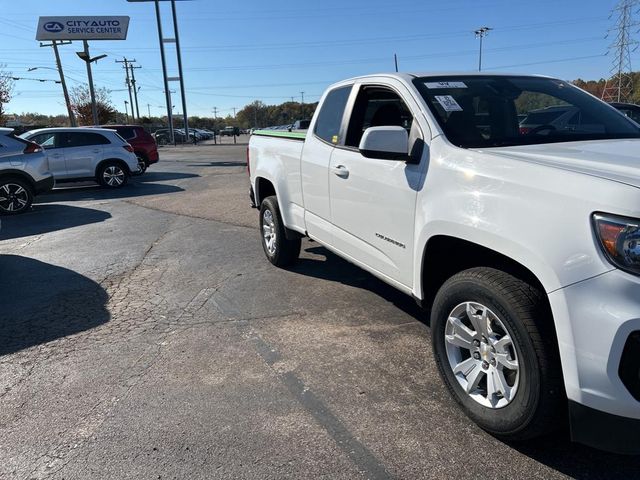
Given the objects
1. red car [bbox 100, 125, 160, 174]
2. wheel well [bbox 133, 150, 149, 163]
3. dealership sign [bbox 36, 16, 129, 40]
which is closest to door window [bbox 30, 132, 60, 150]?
red car [bbox 100, 125, 160, 174]

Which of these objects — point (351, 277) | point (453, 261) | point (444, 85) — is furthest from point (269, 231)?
point (453, 261)

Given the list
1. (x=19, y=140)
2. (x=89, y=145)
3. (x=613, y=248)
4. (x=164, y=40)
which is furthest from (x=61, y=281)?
(x=164, y=40)

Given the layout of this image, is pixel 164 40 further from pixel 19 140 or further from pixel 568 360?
pixel 568 360

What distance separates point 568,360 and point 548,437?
2.68 ft

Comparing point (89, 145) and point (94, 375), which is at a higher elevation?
point (89, 145)

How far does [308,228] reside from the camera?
195 inches

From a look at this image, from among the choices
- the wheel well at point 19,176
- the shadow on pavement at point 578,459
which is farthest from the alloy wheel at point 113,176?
the shadow on pavement at point 578,459

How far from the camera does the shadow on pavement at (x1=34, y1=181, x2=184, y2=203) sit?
1275 centimetres

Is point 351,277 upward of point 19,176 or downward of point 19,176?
downward

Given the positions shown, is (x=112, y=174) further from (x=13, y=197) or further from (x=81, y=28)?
(x=81, y=28)

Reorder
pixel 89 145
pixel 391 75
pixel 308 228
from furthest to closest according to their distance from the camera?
pixel 89 145 < pixel 308 228 < pixel 391 75

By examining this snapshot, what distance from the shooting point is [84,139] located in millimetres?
13695

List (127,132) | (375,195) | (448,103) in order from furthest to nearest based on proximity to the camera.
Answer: (127,132), (375,195), (448,103)

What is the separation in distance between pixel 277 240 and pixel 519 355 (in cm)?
372
